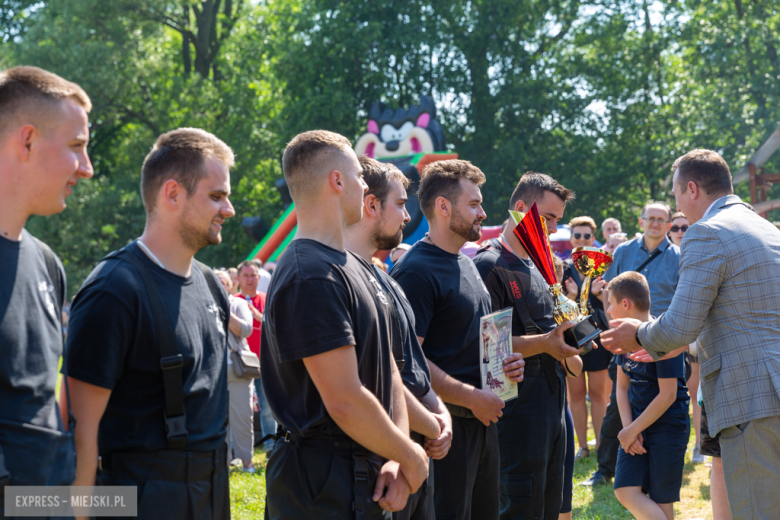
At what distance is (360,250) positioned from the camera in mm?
3348

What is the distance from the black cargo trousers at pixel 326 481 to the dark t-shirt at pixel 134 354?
29 cm

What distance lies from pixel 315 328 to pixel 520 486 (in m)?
2.22

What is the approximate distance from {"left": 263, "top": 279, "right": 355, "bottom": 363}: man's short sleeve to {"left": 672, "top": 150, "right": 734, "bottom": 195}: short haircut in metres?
2.42

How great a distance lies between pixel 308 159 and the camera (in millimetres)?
2709

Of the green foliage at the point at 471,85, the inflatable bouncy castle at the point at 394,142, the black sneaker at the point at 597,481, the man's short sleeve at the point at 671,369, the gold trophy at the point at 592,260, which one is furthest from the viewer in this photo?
the green foliage at the point at 471,85

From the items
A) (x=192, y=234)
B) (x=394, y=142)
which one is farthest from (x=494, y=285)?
(x=394, y=142)

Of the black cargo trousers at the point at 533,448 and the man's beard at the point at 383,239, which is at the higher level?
the man's beard at the point at 383,239

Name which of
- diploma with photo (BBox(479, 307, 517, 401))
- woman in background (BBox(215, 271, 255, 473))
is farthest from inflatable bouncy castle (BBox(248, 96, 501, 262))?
diploma with photo (BBox(479, 307, 517, 401))

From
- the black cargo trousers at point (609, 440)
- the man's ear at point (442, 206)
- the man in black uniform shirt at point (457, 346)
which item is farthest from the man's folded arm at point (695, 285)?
the black cargo trousers at point (609, 440)

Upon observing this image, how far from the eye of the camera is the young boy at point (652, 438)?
177 inches

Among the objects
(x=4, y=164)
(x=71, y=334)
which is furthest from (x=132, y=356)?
(x=4, y=164)

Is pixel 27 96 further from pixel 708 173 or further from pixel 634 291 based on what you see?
pixel 634 291

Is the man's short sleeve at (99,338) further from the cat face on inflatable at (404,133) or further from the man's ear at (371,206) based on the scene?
the cat face on inflatable at (404,133)

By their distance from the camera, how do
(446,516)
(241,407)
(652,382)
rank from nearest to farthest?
(446,516) → (652,382) → (241,407)
